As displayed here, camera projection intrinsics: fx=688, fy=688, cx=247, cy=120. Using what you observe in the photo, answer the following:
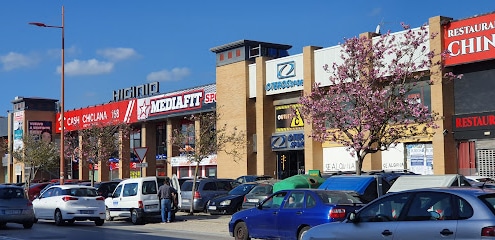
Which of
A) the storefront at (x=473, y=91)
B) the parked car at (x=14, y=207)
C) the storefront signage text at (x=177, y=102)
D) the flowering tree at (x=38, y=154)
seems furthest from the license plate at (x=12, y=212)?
the flowering tree at (x=38, y=154)

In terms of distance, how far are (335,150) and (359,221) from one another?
2930 cm

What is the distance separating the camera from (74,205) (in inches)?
949

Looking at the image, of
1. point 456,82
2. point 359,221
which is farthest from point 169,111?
point 359,221

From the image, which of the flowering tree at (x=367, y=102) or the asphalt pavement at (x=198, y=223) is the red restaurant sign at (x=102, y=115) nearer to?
the asphalt pavement at (x=198, y=223)

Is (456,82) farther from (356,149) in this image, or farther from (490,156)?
(356,149)

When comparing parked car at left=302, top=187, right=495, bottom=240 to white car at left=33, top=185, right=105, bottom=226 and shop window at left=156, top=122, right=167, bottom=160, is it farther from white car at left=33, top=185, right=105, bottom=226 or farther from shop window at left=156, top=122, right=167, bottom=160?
shop window at left=156, top=122, right=167, bottom=160

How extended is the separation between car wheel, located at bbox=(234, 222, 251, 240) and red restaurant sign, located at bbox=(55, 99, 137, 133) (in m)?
36.0

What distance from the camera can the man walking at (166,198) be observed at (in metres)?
24.8

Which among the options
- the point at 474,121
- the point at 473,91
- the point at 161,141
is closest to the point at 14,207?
the point at 474,121

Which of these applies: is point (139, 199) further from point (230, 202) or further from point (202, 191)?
point (202, 191)

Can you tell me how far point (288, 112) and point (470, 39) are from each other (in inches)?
537

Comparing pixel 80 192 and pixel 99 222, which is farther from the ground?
pixel 80 192

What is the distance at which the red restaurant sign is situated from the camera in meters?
55.3

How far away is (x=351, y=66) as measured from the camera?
22938 mm
